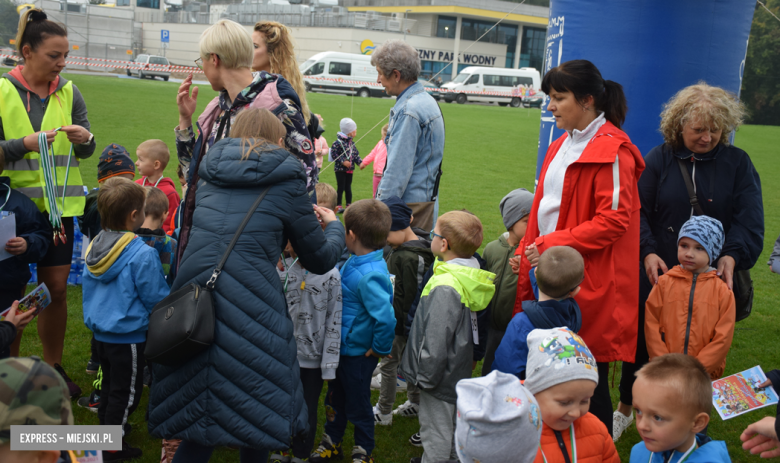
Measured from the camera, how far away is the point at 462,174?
15.4 metres

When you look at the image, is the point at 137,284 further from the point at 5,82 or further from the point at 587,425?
the point at 587,425

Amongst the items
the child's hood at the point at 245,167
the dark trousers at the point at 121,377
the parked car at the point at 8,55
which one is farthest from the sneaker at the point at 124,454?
the parked car at the point at 8,55

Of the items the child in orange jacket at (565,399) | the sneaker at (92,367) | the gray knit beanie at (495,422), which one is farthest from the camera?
the sneaker at (92,367)

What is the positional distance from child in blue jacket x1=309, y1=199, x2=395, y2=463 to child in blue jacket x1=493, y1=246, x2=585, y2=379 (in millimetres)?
687

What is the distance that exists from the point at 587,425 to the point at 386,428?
72.3 inches

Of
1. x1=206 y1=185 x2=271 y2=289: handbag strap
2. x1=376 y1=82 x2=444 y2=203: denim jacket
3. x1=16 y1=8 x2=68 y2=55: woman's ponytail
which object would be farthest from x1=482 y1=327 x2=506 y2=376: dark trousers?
x1=16 y1=8 x2=68 y2=55: woman's ponytail

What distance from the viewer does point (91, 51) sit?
5178 centimetres

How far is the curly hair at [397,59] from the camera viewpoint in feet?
13.5

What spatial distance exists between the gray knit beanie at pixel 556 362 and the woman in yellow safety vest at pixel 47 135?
293 cm

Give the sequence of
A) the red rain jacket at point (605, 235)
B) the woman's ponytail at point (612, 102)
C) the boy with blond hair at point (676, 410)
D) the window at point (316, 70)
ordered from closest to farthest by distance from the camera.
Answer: the boy with blond hair at point (676, 410) → the red rain jacket at point (605, 235) → the woman's ponytail at point (612, 102) → the window at point (316, 70)

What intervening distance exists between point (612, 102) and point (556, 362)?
1454mm

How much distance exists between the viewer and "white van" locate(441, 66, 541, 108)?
41.8 m

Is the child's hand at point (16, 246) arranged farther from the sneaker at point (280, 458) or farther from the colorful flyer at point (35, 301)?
the sneaker at point (280, 458)

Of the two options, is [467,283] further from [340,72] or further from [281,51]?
[340,72]
